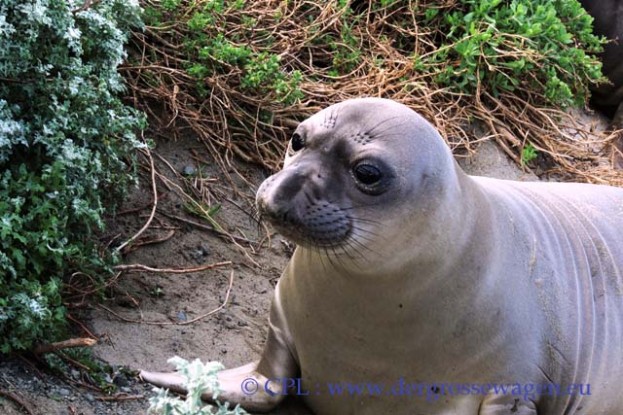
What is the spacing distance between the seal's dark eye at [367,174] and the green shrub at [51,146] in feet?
3.37

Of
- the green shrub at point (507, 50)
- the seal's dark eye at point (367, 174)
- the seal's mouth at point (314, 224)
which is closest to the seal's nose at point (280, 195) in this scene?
the seal's mouth at point (314, 224)

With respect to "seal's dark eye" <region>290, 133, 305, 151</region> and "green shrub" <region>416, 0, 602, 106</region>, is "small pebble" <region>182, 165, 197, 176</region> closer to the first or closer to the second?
"seal's dark eye" <region>290, 133, 305, 151</region>

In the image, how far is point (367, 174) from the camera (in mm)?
3057

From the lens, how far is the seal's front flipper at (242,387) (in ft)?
11.5

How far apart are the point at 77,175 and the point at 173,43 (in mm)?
1652

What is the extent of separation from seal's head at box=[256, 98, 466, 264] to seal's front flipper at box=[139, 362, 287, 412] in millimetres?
707

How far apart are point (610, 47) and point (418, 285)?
513cm

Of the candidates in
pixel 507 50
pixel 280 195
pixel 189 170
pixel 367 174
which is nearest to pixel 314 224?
pixel 280 195

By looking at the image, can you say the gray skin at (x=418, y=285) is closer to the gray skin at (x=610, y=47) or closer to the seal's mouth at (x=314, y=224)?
the seal's mouth at (x=314, y=224)

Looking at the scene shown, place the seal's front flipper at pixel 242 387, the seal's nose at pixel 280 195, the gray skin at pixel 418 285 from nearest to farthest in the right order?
1. the seal's nose at pixel 280 195
2. the gray skin at pixel 418 285
3. the seal's front flipper at pixel 242 387

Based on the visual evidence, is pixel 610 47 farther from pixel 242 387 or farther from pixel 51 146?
pixel 51 146

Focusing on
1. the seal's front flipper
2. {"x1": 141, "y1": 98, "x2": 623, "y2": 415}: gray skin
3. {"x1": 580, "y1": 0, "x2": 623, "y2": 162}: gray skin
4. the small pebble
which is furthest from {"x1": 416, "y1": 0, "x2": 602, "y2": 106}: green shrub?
the seal's front flipper

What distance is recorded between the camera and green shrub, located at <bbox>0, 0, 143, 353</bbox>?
3.20 metres

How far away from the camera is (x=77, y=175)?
3527mm
